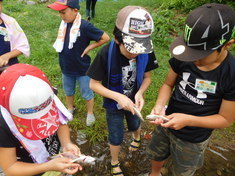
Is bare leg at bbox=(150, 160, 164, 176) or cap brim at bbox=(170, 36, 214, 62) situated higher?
cap brim at bbox=(170, 36, 214, 62)

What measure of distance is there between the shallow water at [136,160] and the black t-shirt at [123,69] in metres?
1.03

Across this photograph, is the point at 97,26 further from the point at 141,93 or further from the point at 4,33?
the point at 141,93

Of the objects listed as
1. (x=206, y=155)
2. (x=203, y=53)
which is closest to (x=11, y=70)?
(x=203, y=53)

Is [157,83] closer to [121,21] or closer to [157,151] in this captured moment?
[157,151]

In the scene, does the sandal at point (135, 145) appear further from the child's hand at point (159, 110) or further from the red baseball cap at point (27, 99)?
the red baseball cap at point (27, 99)

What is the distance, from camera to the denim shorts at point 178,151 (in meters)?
1.91

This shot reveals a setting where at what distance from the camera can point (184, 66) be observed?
1.77 meters

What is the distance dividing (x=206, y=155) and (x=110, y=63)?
1.93 m

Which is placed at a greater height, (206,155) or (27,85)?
(27,85)

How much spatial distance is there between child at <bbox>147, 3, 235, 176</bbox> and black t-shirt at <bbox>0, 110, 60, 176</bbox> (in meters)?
0.88

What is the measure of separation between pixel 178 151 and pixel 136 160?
0.95m

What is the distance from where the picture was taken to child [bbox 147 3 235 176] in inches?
54.4

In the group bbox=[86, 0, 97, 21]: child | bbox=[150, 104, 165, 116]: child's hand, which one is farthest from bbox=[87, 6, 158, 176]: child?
bbox=[86, 0, 97, 21]: child

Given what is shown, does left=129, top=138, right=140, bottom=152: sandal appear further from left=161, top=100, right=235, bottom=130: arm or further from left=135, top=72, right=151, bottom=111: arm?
left=161, top=100, right=235, bottom=130: arm
